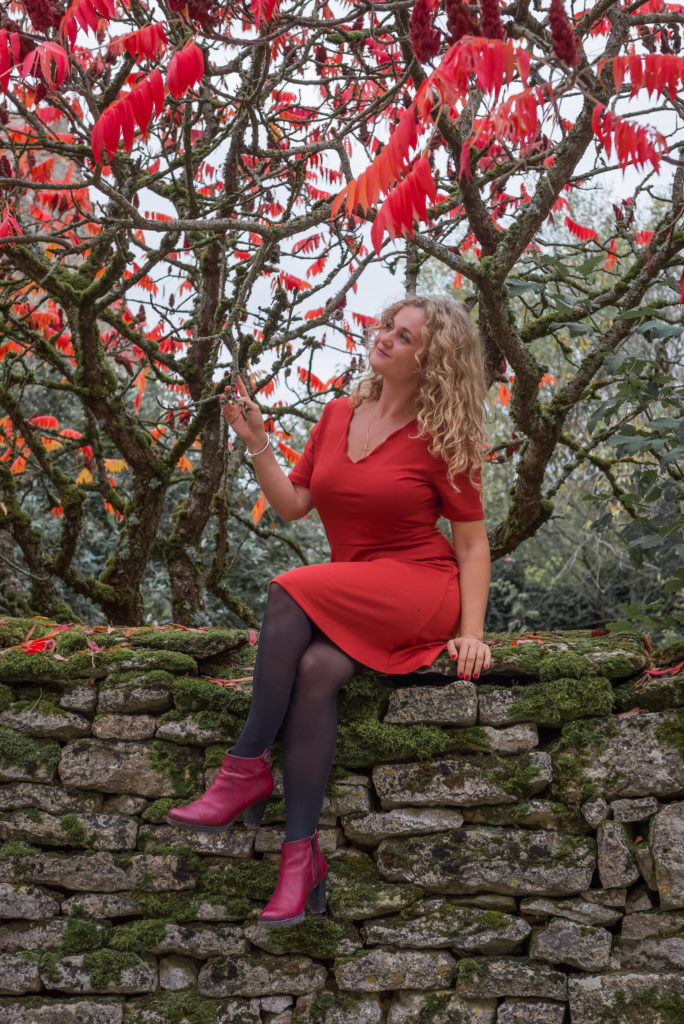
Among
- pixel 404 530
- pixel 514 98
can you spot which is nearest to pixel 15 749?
pixel 404 530

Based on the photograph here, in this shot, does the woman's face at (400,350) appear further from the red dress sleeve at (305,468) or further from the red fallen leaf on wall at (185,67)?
the red fallen leaf on wall at (185,67)

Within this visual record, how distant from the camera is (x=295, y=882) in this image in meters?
2.45

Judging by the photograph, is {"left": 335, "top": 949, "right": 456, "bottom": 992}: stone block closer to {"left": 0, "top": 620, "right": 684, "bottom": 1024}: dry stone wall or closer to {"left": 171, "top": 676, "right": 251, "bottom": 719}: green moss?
{"left": 0, "top": 620, "right": 684, "bottom": 1024}: dry stone wall

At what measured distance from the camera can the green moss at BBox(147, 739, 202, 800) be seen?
2807mm

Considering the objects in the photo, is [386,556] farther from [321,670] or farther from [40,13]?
[40,13]

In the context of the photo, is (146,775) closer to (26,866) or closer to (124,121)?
(26,866)

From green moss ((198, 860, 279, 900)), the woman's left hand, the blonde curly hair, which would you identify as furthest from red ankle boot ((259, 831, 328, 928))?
the blonde curly hair

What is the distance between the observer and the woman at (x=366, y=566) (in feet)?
8.33

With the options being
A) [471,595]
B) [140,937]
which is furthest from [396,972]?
[471,595]

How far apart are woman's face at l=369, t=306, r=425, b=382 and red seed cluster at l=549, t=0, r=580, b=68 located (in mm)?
1130

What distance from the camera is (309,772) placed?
2521 millimetres

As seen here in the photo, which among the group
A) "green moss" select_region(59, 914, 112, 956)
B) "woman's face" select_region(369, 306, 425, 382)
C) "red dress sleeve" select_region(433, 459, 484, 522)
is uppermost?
"woman's face" select_region(369, 306, 425, 382)

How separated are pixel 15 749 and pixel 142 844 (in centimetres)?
51

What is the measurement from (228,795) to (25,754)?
0.75 m
